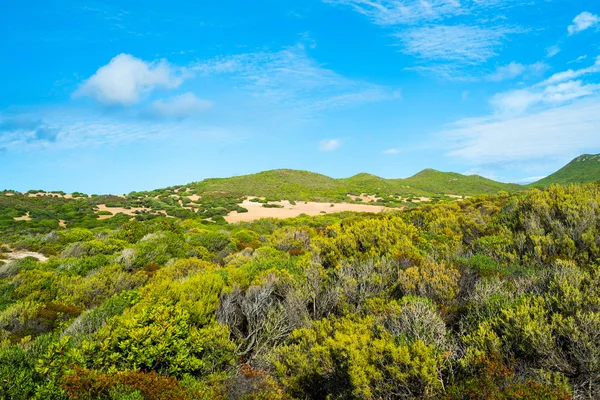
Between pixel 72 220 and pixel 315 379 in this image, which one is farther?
pixel 72 220

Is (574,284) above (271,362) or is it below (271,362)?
above

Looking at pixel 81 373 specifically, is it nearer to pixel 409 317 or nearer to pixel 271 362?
pixel 271 362

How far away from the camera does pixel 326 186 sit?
94.2 m

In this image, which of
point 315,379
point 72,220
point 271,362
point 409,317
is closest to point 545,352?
point 409,317

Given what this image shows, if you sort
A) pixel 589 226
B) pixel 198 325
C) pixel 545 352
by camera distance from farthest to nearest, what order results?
pixel 589 226
pixel 198 325
pixel 545 352

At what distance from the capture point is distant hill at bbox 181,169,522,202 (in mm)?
78438

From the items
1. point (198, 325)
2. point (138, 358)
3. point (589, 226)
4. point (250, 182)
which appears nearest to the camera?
point (138, 358)

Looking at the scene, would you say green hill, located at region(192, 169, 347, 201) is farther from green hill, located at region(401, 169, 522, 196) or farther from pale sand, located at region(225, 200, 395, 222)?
green hill, located at region(401, 169, 522, 196)

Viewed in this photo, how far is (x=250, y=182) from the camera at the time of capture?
310 feet

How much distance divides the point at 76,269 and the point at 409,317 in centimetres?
1431

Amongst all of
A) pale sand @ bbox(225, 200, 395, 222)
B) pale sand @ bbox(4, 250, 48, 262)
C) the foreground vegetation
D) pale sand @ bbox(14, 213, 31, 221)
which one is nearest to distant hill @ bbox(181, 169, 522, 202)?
pale sand @ bbox(225, 200, 395, 222)

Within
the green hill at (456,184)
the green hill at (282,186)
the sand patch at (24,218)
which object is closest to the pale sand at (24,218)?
the sand patch at (24,218)

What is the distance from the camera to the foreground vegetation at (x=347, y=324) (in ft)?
17.1

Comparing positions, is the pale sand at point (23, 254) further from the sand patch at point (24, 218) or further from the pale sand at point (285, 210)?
the pale sand at point (285, 210)
